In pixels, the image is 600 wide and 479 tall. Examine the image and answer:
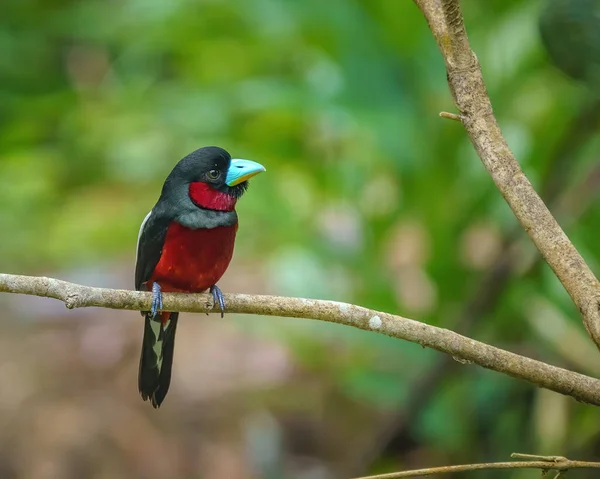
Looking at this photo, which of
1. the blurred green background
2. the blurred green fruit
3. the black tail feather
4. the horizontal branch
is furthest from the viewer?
the blurred green background

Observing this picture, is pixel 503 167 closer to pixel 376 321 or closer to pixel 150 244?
pixel 376 321

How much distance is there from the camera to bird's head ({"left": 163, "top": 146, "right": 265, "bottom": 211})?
2.27m

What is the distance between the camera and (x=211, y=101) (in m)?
4.11

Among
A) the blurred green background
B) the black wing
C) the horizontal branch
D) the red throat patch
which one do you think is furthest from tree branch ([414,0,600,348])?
the blurred green background

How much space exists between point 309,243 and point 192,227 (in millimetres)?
1372

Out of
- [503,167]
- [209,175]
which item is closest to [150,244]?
[209,175]

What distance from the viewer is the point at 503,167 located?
1.54m

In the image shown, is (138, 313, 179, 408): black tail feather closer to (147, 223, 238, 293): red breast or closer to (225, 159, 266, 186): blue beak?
(147, 223, 238, 293): red breast

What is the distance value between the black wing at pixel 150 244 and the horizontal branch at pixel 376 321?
2.22 ft

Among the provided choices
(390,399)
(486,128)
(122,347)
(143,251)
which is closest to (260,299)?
(486,128)

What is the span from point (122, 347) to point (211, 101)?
1458mm

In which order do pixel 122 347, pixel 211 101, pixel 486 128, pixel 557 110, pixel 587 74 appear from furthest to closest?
pixel 122 347 → pixel 211 101 → pixel 557 110 → pixel 587 74 → pixel 486 128

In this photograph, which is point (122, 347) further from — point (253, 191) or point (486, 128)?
point (486, 128)

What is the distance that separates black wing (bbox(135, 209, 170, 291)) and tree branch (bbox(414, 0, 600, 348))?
1.00 metres
